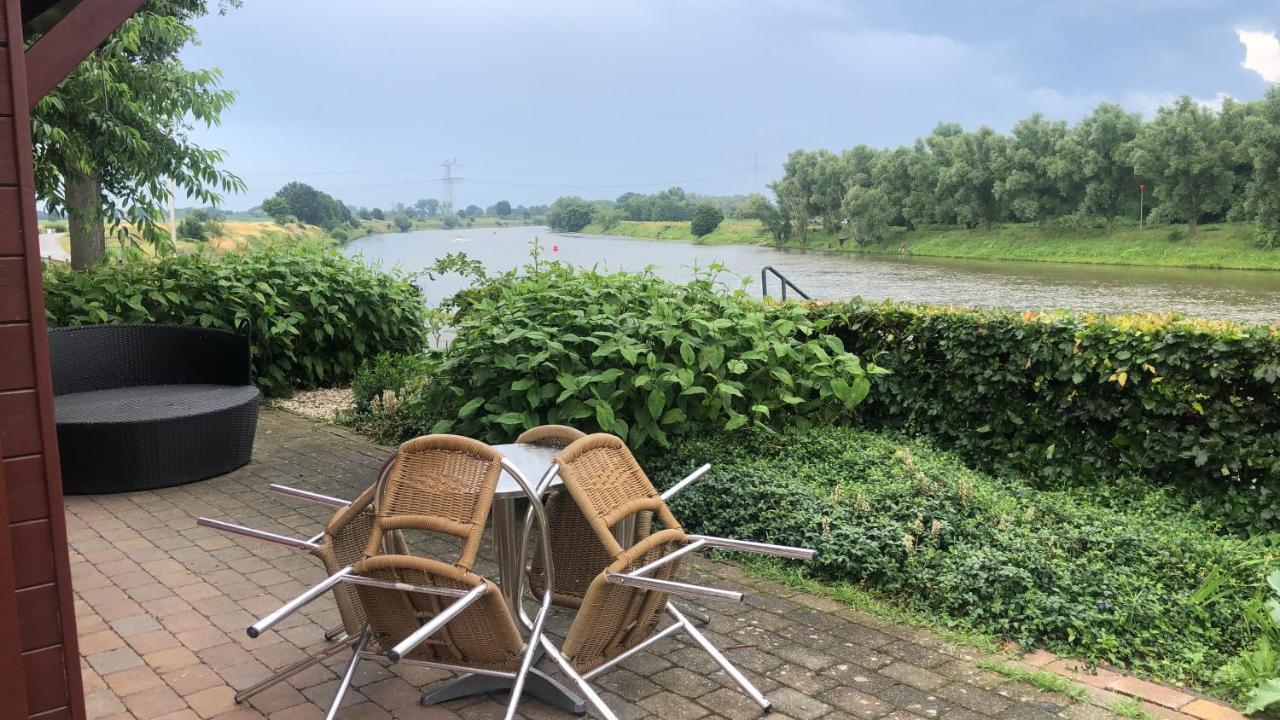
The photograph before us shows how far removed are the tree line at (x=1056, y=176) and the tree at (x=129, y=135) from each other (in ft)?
112

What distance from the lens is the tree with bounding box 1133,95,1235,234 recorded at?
42531 millimetres

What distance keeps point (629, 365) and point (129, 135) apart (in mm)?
6652

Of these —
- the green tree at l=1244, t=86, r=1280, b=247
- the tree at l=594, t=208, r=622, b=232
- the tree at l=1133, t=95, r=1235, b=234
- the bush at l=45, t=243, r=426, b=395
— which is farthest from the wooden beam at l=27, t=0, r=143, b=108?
the tree at l=1133, t=95, r=1235, b=234

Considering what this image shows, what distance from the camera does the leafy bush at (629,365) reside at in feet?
16.1

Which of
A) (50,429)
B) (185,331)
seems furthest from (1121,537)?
(185,331)

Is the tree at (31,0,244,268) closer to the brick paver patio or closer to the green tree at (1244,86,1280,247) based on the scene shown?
the brick paver patio

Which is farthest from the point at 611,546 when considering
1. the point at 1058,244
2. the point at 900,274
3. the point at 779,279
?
the point at 1058,244

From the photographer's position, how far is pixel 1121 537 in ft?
13.5

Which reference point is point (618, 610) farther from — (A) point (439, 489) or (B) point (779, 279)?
(B) point (779, 279)

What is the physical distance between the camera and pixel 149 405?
18.3 ft

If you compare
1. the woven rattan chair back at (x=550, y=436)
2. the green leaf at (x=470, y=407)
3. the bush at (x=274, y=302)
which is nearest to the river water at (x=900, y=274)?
the bush at (x=274, y=302)

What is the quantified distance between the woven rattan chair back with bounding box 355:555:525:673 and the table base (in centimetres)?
18

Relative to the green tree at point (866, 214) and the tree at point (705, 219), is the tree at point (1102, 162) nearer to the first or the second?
the green tree at point (866, 214)

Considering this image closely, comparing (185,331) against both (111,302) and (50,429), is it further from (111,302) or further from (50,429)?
(50,429)
